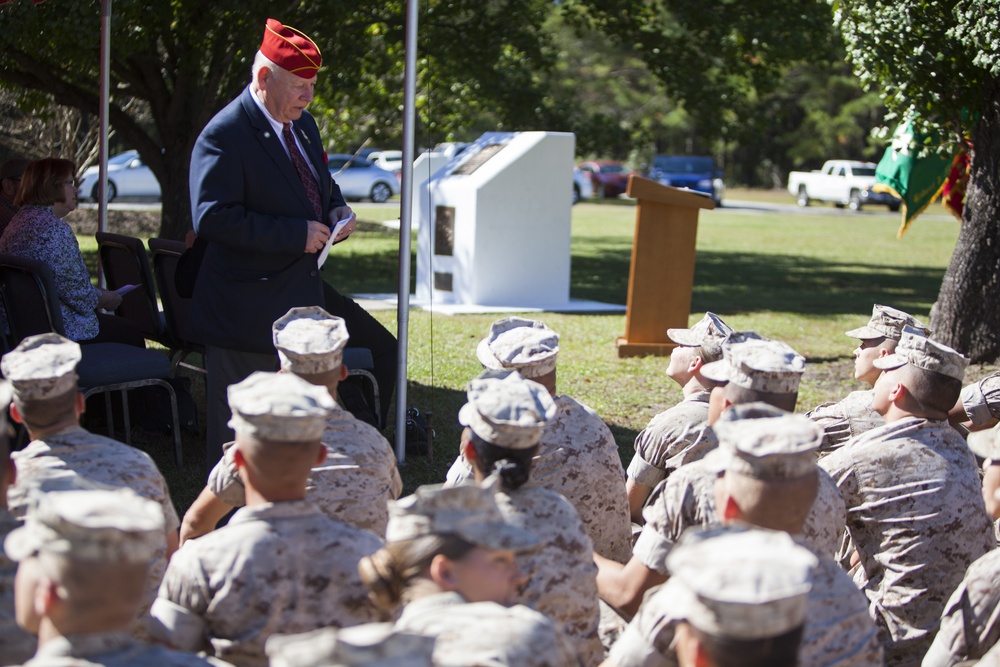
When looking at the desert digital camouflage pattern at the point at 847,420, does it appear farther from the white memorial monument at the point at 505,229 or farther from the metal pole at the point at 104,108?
the white memorial monument at the point at 505,229

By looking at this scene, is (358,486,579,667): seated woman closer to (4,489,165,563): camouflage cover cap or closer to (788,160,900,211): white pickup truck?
(4,489,165,563): camouflage cover cap

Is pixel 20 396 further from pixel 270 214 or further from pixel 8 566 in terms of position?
pixel 270 214

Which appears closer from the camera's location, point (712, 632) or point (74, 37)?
point (712, 632)

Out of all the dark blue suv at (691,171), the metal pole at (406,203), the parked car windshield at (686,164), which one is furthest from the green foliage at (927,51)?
the parked car windshield at (686,164)

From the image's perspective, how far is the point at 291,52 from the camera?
454 cm

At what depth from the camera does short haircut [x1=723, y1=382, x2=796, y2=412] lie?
11.3ft

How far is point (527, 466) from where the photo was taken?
2.87 m

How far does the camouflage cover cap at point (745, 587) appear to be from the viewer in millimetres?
1946

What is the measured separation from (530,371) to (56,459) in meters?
1.43

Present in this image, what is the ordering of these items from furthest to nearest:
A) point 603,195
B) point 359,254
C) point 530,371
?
point 603,195 → point 359,254 → point 530,371

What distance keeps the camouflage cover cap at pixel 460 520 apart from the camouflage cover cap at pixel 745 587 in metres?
0.35

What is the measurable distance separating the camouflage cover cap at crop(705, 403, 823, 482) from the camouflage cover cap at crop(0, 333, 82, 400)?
167 cm

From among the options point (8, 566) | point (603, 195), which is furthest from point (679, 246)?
point (603, 195)

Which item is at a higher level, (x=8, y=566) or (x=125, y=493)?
(x=125, y=493)
